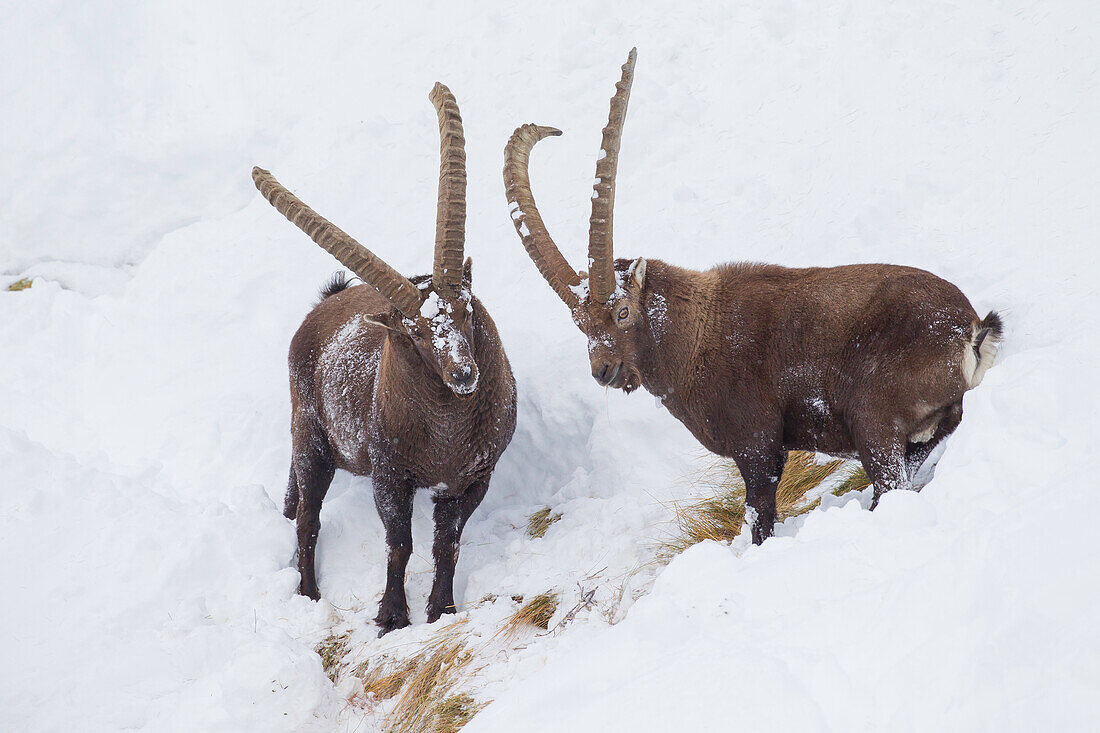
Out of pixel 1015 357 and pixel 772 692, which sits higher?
pixel 1015 357

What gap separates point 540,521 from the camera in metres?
6.69

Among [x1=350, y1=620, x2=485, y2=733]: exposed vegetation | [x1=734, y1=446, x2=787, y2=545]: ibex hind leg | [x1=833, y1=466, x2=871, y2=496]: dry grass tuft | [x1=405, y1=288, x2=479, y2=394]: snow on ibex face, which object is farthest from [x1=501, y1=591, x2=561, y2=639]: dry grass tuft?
[x1=833, y1=466, x2=871, y2=496]: dry grass tuft

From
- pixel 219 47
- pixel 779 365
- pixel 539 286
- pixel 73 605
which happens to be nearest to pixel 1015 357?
pixel 779 365

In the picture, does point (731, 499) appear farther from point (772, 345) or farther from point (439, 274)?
point (439, 274)

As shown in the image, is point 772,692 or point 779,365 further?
point 779,365

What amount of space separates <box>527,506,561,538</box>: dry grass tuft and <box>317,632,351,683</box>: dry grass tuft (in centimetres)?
167

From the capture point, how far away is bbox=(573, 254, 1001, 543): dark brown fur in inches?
179

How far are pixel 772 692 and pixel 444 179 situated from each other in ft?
12.9

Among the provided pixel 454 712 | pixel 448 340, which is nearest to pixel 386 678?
pixel 454 712

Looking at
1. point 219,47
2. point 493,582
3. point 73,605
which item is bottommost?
point 493,582

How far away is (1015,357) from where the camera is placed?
3.99 metres

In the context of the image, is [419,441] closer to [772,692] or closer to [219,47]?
[772,692]

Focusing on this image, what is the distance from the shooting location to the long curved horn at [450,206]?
17.3 ft

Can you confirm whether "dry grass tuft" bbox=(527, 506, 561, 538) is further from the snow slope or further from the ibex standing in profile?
the ibex standing in profile
